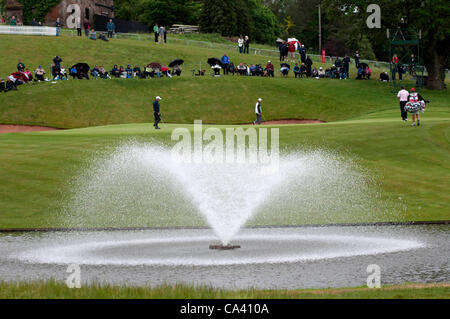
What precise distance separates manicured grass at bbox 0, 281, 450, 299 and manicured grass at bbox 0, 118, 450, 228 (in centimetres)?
1366

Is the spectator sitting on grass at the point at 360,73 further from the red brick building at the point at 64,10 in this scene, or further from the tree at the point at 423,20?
the red brick building at the point at 64,10

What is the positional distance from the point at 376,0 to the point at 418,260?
6511 centimetres

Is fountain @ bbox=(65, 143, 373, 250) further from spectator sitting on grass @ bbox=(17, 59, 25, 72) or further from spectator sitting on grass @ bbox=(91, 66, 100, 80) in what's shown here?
spectator sitting on grass @ bbox=(91, 66, 100, 80)

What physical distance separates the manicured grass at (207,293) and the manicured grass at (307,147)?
13.7 m

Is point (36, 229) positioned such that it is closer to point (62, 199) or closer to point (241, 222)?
point (62, 199)

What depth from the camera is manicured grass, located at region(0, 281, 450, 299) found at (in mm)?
13703

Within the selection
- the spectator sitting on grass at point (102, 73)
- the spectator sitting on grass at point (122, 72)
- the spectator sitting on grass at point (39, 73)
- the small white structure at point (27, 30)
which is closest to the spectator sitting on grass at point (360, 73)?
the spectator sitting on grass at point (122, 72)

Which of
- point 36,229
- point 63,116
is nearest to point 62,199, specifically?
point 36,229

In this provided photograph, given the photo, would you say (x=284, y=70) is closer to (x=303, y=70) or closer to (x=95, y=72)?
(x=303, y=70)

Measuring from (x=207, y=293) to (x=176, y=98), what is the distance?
60.9 meters

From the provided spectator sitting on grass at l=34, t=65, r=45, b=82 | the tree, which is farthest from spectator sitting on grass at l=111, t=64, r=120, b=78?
the tree

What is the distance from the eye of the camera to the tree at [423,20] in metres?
75.3

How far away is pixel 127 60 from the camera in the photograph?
86625mm

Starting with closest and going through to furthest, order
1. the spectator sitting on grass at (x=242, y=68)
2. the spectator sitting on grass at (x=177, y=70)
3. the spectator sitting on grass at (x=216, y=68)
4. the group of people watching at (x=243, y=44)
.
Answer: the spectator sitting on grass at (x=177, y=70) → the spectator sitting on grass at (x=216, y=68) → the spectator sitting on grass at (x=242, y=68) → the group of people watching at (x=243, y=44)
